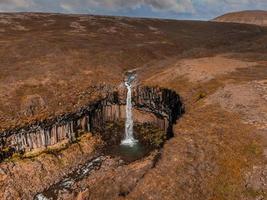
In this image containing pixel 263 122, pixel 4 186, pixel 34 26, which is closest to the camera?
pixel 263 122

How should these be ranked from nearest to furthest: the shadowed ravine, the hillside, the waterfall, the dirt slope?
the hillside, the shadowed ravine, the waterfall, the dirt slope

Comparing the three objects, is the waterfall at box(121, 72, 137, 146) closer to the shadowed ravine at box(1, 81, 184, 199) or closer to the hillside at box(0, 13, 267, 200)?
the shadowed ravine at box(1, 81, 184, 199)

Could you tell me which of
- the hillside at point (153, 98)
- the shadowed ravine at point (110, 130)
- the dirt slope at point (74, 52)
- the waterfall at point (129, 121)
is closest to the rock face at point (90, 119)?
the shadowed ravine at point (110, 130)

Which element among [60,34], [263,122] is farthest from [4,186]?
[60,34]

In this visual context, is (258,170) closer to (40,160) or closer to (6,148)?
(40,160)

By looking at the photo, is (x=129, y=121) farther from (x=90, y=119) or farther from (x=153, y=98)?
(x=90, y=119)

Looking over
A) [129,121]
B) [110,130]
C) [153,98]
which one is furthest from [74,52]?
[110,130]

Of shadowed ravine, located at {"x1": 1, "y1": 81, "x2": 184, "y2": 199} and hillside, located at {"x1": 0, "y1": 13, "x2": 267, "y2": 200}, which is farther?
shadowed ravine, located at {"x1": 1, "y1": 81, "x2": 184, "y2": 199}

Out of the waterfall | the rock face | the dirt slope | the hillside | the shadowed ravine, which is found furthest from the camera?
the dirt slope

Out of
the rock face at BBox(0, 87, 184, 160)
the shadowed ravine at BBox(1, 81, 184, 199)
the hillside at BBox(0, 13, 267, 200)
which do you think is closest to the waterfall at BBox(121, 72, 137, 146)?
the shadowed ravine at BBox(1, 81, 184, 199)
